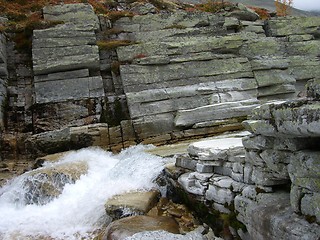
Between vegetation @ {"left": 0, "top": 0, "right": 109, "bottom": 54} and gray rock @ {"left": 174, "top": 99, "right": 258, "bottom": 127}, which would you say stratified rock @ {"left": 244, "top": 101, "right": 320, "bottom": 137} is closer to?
gray rock @ {"left": 174, "top": 99, "right": 258, "bottom": 127}

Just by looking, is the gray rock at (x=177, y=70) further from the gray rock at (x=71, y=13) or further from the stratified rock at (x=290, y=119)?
the stratified rock at (x=290, y=119)

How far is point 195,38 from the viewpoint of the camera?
112ft

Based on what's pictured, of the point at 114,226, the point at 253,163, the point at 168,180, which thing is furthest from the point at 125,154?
the point at 253,163

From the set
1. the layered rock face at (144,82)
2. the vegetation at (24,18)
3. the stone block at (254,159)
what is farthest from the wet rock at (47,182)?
the vegetation at (24,18)

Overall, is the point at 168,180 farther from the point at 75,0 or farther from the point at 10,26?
the point at 75,0

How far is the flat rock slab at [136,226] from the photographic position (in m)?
12.6

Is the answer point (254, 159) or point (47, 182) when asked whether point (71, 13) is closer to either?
point (47, 182)

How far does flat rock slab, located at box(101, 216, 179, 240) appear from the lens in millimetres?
12594

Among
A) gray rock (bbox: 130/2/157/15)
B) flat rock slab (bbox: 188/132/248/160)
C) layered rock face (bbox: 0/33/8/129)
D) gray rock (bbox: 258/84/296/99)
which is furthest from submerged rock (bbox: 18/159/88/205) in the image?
gray rock (bbox: 130/2/157/15)

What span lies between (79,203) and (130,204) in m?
3.86

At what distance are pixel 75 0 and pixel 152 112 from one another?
83.8ft

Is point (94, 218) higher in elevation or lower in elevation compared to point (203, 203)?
lower

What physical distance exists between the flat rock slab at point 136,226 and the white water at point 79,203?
6.54ft

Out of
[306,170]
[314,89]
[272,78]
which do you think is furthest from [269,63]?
[314,89]
